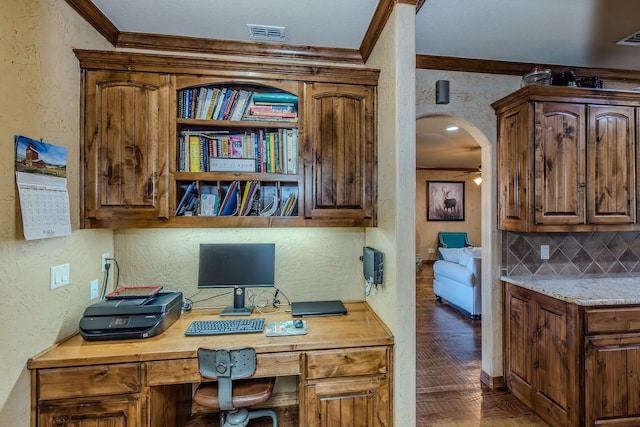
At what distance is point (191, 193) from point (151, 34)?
1.19m

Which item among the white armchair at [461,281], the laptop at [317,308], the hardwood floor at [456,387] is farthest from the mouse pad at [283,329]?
the white armchair at [461,281]

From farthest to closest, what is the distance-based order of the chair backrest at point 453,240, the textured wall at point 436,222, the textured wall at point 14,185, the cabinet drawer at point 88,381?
the textured wall at point 436,222 < the chair backrest at point 453,240 < the cabinet drawer at point 88,381 < the textured wall at point 14,185

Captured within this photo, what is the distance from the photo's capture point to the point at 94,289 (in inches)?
76.4

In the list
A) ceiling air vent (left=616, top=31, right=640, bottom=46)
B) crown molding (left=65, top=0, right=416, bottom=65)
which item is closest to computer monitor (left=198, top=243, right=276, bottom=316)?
crown molding (left=65, top=0, right=416, bottom=65)

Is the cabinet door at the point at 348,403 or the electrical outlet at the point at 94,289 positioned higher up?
the electrical outlet at the point at 94,289

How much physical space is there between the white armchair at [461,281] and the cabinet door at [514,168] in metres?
1.89

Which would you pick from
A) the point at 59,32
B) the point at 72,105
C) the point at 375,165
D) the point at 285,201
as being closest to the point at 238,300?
the point at 285,201

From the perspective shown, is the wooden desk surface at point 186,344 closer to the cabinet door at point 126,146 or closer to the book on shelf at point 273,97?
the cabinet door at point 126,146

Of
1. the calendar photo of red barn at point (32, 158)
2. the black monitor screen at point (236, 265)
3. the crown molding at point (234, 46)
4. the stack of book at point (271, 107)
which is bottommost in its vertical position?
the black monitor screen at point (236, 265)

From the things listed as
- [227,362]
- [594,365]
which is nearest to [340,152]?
[227,362]

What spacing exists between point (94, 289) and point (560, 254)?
12.0 ft

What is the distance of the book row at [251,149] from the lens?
1.99m

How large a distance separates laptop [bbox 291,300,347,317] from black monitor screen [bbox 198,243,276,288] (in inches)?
10.4

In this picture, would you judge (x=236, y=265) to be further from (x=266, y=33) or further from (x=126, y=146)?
(x=266, y=33)
